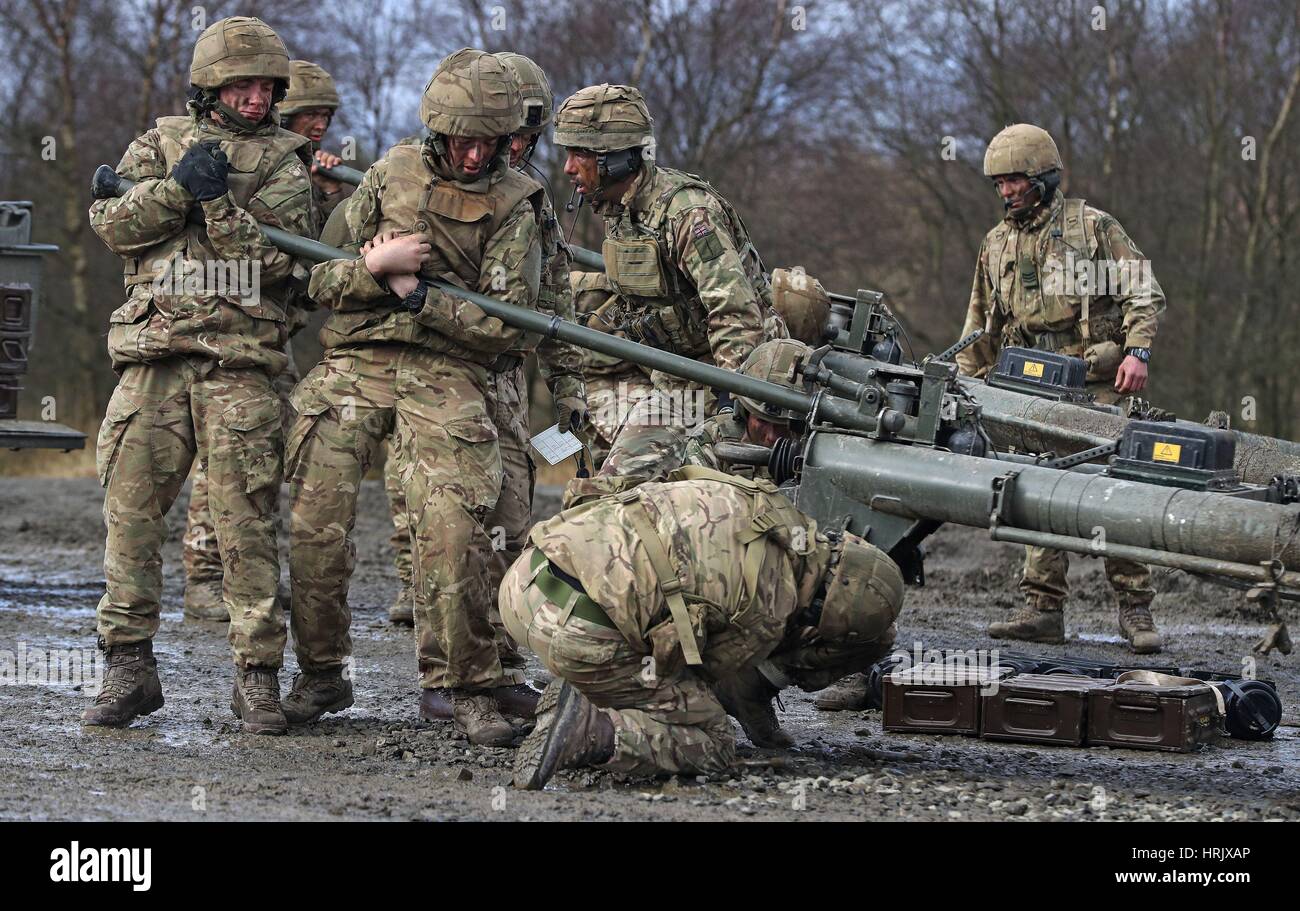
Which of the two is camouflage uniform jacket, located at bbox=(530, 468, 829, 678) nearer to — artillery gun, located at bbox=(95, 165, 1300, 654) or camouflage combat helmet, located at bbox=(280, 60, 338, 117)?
artillery gun, located at bbox=(95, 165, 1300, 654)

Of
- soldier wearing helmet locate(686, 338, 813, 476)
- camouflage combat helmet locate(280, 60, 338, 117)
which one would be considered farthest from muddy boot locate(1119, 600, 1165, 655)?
camouflage combat helmet locate(280, 60, 338, 117)

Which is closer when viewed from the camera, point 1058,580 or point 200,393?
point 200,393

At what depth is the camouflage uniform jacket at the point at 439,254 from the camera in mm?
5938

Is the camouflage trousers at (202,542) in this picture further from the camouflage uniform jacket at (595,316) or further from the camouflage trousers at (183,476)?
the camouflage trousers at (183,476)

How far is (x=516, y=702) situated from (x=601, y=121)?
247 centimetres

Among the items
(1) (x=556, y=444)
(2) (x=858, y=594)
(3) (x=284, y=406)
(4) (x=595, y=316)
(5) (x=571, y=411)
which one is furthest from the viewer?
(3) (x=284, y=406)

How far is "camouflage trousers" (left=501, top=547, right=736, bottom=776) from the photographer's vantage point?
5203mm

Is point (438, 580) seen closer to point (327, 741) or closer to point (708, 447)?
point (327, 741)

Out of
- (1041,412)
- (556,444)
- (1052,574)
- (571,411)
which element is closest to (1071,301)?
(1041,412)

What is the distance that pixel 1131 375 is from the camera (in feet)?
28.3

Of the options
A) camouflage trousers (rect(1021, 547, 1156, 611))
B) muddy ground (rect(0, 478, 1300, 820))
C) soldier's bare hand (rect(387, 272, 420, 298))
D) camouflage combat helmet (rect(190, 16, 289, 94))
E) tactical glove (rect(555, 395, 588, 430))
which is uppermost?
camouflage combat helmet (rect(190, 16, 289, 94))

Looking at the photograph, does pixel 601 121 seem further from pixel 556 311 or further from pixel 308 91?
pixel 308 91

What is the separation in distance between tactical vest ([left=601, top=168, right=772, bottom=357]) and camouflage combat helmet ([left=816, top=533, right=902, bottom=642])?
1.90 metres

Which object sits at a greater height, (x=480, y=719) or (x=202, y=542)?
(x=202, y=542)
